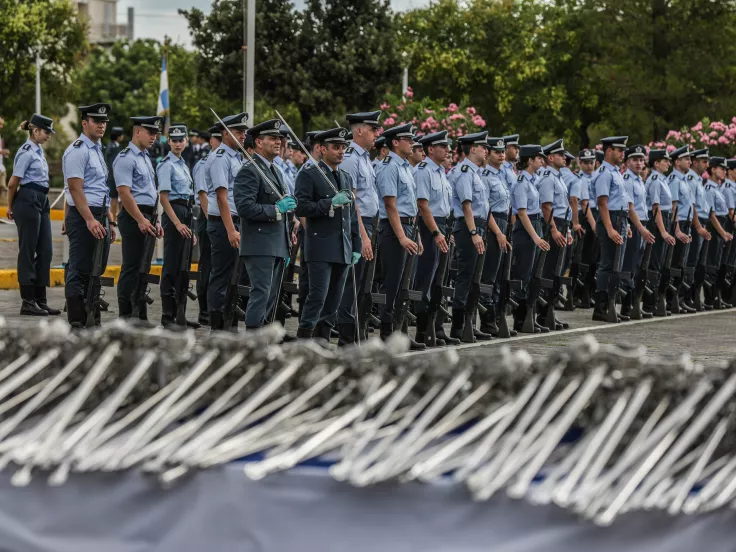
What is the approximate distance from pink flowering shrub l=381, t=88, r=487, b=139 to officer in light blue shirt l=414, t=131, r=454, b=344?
42.0 feet

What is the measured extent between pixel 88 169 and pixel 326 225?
2386mm

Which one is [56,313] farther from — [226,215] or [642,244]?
[642,244]

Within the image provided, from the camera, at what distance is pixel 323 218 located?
33.6ft

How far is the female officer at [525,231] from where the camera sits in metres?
13.8

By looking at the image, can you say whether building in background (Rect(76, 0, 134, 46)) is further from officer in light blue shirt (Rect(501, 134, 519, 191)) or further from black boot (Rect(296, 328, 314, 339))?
black boot (Rect(296, 328, 314, 339))

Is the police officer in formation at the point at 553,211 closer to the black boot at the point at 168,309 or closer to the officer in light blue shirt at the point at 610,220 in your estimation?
the officer in light blue shirt at the point at 610,220

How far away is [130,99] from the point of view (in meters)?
74.9

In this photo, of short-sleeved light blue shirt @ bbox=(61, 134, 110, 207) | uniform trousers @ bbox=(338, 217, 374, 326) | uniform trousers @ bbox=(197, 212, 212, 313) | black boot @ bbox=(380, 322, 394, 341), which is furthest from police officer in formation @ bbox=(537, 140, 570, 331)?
short-sleeved light blue shirt @ bbox=(61, 134, 110, 207)

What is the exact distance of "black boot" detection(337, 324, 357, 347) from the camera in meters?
Result: 11.0

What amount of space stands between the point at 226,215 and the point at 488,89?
44801 millimetres

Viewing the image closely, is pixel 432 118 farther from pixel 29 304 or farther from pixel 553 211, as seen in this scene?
pixel 29 304

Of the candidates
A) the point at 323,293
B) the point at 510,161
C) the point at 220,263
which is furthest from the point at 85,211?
the point at 510,161

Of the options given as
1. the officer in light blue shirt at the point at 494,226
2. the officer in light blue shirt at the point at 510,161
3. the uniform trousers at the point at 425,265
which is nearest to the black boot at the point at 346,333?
the uniform trousers at the point at 425,265

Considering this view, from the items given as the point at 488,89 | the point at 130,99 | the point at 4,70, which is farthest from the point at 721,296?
the point at 130,99
